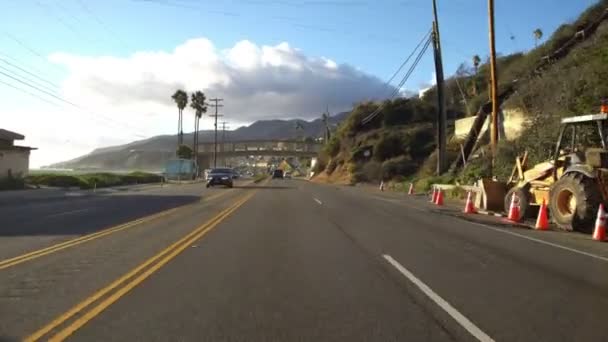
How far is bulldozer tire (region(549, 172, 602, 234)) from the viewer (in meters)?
15.8

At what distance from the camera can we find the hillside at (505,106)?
28.6m

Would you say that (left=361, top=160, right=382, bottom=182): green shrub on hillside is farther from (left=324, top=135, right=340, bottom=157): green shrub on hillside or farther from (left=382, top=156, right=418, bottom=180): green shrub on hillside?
(left=324, top=135, right=340, bottom=157): green shrub on hillside

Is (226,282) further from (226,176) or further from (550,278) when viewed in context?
(226,176)

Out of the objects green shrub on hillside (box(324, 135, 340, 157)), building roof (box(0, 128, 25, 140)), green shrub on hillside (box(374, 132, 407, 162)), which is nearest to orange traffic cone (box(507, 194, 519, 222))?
building roof (box(0, 128, 25, 140))

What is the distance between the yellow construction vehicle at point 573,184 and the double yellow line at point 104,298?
9918mm

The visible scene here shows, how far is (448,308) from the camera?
7.36 meters

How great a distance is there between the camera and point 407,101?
85.5 metres

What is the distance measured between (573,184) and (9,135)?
155 feet

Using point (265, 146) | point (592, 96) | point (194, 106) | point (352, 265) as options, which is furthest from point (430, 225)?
point (265, 146)

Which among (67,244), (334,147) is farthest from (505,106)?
(334,147)

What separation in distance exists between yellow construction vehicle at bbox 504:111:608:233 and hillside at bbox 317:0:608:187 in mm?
8262

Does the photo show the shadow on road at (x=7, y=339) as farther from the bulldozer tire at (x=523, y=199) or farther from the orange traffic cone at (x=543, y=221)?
the bulldozer tire at (x=523, y=199)

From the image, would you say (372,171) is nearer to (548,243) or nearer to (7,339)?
(548,243)

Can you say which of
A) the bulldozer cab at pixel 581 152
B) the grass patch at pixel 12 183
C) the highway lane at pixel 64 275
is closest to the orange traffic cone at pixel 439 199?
the bulldozer cab at pixel 581 152
